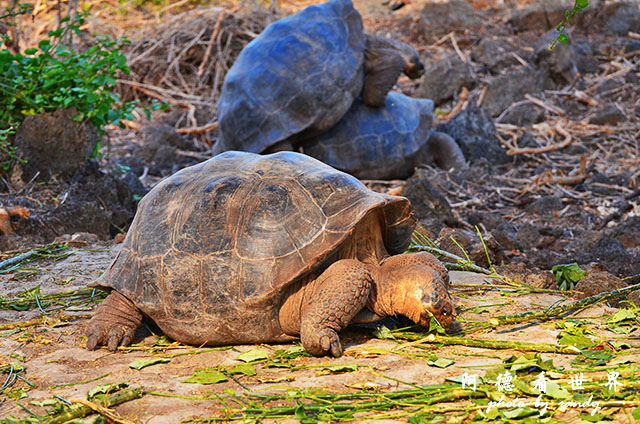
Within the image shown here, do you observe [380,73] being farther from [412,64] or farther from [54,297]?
[54,297]

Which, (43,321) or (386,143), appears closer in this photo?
(43,321)

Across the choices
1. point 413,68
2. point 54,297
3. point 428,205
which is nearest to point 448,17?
point 413,68

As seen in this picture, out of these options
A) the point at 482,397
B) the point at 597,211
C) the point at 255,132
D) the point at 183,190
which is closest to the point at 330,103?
the point at 255,132

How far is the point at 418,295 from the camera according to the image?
118 inches

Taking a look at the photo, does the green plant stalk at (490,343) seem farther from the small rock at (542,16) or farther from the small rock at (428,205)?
the small rock at (542,16)

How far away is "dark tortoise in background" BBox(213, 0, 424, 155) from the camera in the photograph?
7.36m

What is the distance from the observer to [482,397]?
2441mm

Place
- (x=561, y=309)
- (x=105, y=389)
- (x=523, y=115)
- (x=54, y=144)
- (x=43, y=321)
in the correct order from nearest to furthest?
(x=105, y=389), (x=561, y=309), (x=43, y=321), (x=54, y=144), (x=523, y=115)

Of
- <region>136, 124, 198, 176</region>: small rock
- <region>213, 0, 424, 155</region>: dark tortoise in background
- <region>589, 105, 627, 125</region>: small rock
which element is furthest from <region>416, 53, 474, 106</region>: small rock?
<region>136, 124, 198, 176</region>: small rock

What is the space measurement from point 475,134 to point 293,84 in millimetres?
2457

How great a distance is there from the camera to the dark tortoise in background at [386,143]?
778cm

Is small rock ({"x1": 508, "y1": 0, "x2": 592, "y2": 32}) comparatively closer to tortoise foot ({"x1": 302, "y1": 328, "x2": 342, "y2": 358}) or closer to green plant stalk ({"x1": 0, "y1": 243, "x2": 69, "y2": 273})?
green plant stalk ({"x1": 0, "y1": 243, "x2": 69, "y2": 273})

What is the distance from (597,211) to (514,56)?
4903 millimetres

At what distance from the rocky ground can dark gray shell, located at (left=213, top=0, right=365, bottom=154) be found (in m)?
1.01
